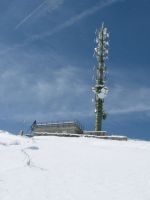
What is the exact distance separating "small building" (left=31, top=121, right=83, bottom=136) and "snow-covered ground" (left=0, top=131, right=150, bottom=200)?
88.5ft

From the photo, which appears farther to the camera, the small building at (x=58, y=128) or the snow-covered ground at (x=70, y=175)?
the small building at (x=58, y=128)

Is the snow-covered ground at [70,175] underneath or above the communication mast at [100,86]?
underneath

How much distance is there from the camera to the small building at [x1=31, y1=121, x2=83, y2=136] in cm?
5375

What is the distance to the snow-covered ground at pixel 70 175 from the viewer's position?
14.7m

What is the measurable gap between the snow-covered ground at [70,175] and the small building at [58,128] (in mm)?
26963

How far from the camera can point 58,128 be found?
55125 millimetres

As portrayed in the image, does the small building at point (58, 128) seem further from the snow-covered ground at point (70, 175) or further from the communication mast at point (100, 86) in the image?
the snow-covered ground at point (70, 175)

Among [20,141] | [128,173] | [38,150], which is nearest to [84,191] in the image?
[128,173]

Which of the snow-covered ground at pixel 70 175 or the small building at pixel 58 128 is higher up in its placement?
the small building at pixel 58 128

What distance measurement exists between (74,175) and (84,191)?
9.22 ft

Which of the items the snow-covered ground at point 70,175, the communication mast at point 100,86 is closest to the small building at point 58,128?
the communication mast at point 100,86

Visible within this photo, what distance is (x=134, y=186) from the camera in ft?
54.7

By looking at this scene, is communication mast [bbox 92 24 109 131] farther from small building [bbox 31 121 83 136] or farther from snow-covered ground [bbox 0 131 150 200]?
snow-covered ground [bbox 0 131 150 200]

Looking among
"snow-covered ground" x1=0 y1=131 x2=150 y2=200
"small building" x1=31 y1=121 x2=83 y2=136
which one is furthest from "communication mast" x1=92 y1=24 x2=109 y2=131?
→ "snow-covered ground" x1=0 y1=131 x2=150 y2=200
